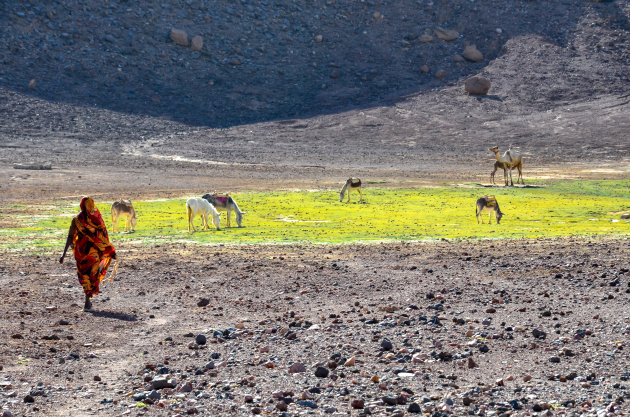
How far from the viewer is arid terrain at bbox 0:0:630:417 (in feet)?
35.7

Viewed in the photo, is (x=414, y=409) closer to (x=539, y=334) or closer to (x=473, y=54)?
(x=539, y=334)

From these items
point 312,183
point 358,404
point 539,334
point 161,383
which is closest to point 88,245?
point 161,383

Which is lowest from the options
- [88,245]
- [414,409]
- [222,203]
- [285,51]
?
[414,409]

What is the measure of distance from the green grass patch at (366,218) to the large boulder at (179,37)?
2012 inches

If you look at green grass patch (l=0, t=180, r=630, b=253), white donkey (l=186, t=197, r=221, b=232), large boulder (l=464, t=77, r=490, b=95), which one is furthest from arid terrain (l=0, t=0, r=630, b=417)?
white donkey (l=186, t=197, r=221, b=232)

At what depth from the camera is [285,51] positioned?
93.6m

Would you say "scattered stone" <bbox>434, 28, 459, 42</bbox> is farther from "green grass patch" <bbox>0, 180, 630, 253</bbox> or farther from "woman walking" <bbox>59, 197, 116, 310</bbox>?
"woman walking" <bbox>59, 197, 116, 310</bbox>

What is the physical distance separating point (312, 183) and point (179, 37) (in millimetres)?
45111

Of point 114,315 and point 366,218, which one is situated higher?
point 366,218

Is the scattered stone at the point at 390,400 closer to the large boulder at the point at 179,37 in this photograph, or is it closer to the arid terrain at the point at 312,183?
the arid terrain at the point at 312,183

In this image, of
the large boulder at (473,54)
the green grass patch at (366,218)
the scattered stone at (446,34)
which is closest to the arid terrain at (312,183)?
the scattered stone at (446,34)

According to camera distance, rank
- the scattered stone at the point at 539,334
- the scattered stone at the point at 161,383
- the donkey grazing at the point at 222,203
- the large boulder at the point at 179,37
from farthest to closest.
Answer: the large boulder at the point at 179,37 < the donkey grazing at the point at 222,203 < the scattered stone at the point at 539,334 < the scattered stone at the point at 161,383

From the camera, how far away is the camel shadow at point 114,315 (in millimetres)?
14695

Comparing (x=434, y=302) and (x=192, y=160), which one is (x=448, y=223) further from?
(x=192, y=160)
